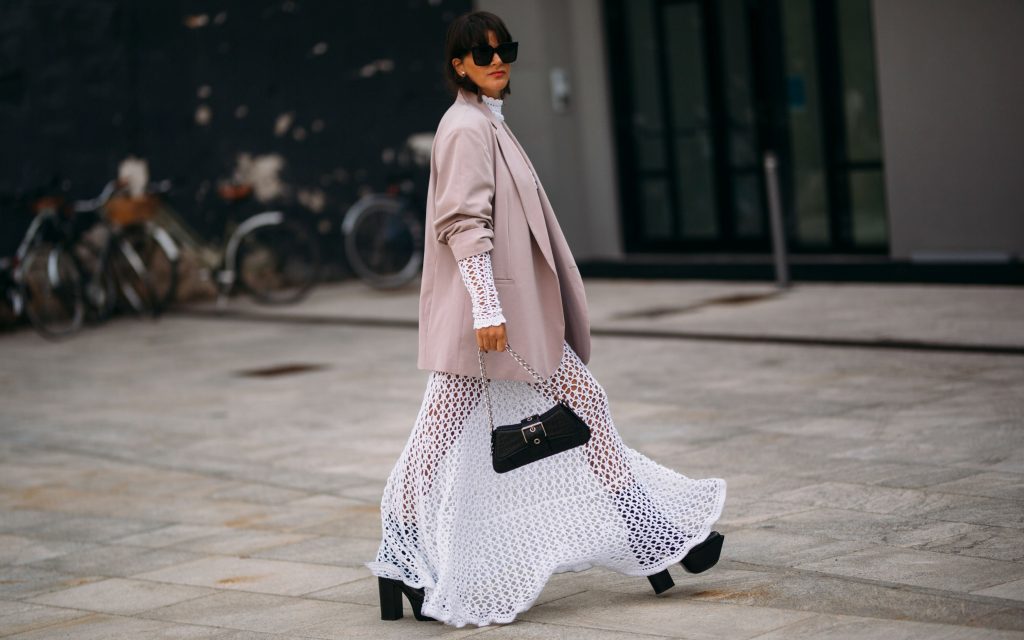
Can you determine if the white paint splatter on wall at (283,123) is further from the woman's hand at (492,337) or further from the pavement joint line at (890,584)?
the woman's hand at (492,337)

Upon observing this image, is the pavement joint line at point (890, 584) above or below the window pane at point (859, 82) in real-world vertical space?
below

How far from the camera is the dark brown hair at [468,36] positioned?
14.6 ft

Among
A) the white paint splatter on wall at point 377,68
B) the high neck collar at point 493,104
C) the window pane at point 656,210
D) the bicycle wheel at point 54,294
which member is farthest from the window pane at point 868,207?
the high neck collar at point 493,104

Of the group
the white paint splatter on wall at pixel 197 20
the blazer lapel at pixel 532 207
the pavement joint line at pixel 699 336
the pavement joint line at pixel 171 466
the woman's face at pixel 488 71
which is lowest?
the pavement joint line at pixel 699 336

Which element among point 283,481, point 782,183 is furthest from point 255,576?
point 782,183

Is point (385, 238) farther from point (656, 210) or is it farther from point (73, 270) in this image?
point (73, 270)

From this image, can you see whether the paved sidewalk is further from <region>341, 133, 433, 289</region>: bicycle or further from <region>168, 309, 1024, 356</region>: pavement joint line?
<region>341, 133, 433, 289</region>: bicycle

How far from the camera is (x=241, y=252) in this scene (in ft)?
47.2

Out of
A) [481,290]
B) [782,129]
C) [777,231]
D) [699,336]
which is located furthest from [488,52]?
[782,129]

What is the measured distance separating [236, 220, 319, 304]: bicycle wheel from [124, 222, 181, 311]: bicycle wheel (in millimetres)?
655

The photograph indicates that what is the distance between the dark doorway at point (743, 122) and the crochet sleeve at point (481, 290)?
9.67 metres

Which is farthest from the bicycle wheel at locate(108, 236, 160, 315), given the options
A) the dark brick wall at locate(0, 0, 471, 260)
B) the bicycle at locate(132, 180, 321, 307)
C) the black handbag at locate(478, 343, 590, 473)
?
the black handbag at locate(478, 343, 590, 473)

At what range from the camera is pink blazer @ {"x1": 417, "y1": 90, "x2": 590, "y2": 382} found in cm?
437

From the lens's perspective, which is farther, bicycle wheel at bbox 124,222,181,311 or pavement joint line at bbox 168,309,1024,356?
bicycle wheel at bbox 124,222,181,311
